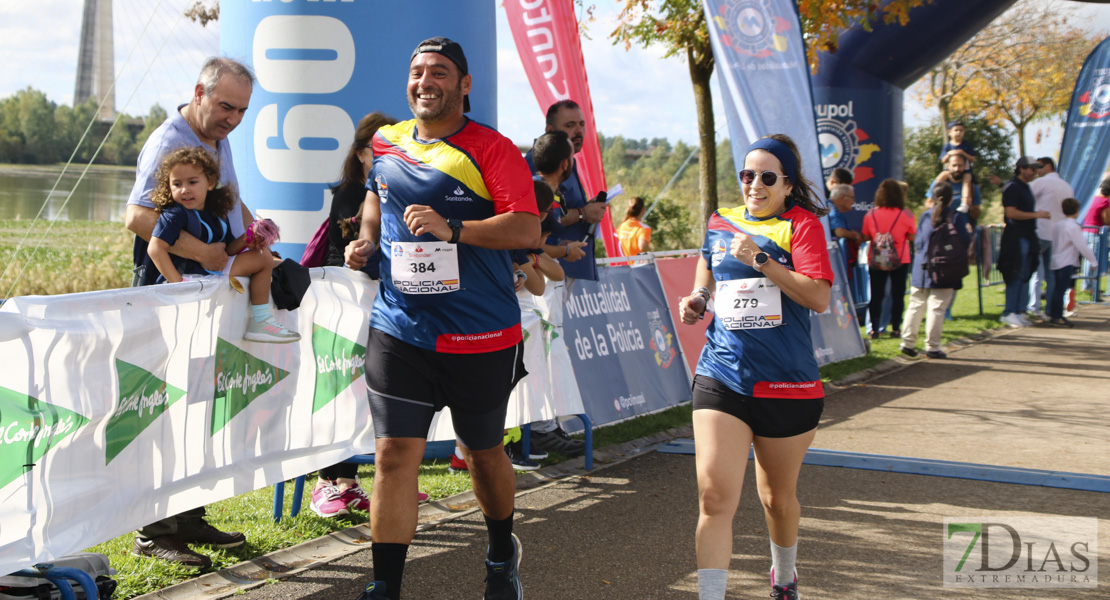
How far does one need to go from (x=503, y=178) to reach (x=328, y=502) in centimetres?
236

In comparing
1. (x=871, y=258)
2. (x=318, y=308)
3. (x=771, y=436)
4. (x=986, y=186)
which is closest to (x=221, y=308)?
(x=318, y=308)

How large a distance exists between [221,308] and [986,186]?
41521mm

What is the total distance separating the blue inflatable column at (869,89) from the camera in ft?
50.4

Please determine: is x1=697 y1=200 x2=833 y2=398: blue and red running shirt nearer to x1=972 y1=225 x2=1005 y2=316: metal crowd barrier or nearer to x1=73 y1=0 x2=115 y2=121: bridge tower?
x1=73 y1=0 x2=115 y2=121: bridge tower

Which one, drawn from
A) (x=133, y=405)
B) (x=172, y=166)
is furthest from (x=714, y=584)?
(x=172, y=166)

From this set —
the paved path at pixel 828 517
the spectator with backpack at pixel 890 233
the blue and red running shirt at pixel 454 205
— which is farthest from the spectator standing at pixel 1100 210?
the blue and red running shirt at pixel 454 205

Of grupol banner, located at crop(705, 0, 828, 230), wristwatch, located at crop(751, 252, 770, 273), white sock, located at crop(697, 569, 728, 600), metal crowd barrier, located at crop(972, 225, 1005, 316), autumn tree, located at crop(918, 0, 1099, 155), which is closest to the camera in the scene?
white sock, located at crop(697, 569, 728, 600)

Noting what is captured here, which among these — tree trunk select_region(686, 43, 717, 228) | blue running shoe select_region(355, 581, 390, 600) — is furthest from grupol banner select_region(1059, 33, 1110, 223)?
blue running shoe select_region(355, 581, 390, 600)

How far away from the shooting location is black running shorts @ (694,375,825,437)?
357cm

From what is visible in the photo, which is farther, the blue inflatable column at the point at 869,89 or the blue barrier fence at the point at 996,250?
the blue barrier fence at the point at 996,250

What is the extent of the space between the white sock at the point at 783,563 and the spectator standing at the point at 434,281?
1.27m

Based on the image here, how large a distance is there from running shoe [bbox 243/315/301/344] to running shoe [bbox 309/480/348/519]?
43.1 inches

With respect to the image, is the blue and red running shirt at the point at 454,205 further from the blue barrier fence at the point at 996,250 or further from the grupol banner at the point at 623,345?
the blue barrier fence at the point at 996,250

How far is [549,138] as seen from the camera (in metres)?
5.91
